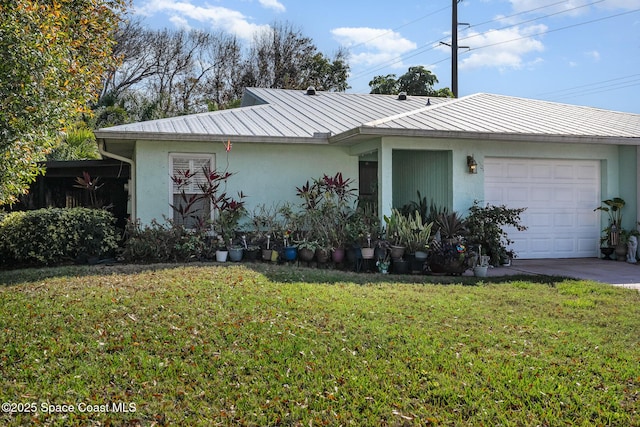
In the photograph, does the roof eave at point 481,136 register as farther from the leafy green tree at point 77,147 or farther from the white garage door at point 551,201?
the leafy green tree at point 77,147

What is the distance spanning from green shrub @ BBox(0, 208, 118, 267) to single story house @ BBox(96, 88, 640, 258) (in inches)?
41.6

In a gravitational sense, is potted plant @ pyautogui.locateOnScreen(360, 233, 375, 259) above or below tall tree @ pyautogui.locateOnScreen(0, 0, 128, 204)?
below

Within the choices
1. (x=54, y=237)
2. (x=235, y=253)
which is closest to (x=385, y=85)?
(x=235, y=253)

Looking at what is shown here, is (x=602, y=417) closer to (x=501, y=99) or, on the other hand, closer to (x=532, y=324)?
(x=532, y=324)

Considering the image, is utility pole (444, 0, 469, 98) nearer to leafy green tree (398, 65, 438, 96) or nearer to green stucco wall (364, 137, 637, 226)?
leafy green tree (398, 65, 438, 96)

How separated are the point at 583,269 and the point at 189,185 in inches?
298

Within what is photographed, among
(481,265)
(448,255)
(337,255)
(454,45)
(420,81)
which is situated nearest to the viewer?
(448,255)

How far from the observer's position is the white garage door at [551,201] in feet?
36.4

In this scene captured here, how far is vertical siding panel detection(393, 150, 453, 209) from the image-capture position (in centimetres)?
1080

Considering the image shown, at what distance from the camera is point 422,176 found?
11.8m

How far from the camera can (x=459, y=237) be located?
950cm

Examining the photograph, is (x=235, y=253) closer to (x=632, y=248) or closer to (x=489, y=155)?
(x=489, y=155)

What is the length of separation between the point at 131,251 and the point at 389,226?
4645mm

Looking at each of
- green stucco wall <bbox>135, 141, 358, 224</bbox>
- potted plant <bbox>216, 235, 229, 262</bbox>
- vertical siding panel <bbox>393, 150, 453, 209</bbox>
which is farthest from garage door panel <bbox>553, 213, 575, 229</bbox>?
potted plant <bbox>216, 235, 229, 262</bbox>
